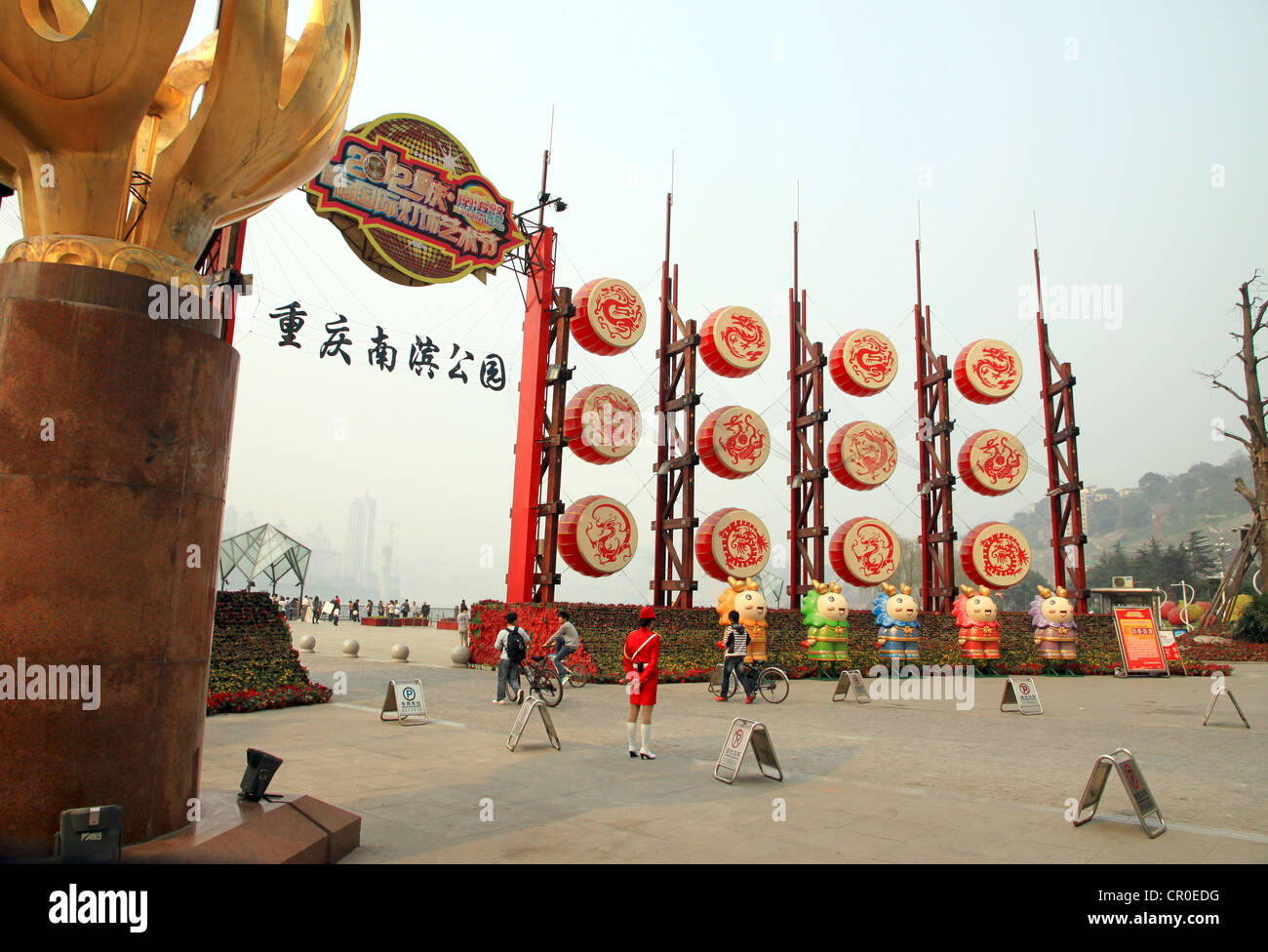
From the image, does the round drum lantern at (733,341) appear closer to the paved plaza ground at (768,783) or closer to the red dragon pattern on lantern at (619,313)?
the red dragon pattern on lantern at (619,313)

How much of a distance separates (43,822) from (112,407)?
1.95 meters

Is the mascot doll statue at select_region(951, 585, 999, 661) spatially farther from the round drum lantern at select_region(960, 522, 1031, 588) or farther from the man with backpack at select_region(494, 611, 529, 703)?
the man with backpack at select_region(494, 611, 529, 703)

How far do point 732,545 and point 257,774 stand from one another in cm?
1596

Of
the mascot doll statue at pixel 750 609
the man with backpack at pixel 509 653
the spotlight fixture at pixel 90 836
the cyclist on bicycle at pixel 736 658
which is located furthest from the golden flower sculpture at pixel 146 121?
the mascot doll statue at pixel 750 609

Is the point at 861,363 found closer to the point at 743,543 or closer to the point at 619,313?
the point at 743,543

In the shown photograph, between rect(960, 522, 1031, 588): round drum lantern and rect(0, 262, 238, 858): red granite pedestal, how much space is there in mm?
23001

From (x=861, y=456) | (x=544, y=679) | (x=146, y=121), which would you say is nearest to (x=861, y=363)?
(x=861, y=456)

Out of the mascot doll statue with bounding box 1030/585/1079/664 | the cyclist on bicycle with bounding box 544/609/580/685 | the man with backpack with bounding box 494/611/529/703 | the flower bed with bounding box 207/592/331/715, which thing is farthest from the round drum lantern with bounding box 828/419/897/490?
the flower bed with bounding box 207/592/331/715

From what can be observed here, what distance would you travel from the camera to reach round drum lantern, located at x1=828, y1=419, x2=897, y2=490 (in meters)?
22.7

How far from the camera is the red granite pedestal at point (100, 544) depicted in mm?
3695

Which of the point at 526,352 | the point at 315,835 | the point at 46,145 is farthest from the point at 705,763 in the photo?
the point at 526,352

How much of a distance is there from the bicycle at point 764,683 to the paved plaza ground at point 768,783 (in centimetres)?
64

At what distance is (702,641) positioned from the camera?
18812 mm
